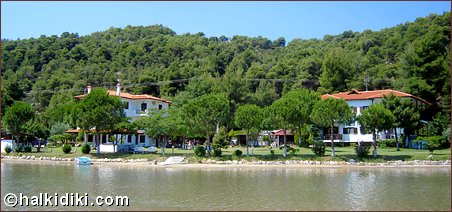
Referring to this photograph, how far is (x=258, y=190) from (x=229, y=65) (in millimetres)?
68814

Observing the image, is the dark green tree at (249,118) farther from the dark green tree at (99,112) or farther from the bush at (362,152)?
the dark green tree at (99,112)

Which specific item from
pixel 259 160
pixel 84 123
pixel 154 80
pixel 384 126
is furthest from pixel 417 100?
pixel 154 80

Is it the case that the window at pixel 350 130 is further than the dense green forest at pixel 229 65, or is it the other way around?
the dense green forest at pixel 229 65

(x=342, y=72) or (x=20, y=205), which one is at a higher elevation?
(x=342, y=72)

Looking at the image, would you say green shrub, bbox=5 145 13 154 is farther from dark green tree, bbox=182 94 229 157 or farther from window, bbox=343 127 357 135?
window, bbox=343 127 357 135

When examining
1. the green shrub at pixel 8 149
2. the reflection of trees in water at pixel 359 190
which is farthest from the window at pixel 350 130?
the green shrub at pixel 8 149

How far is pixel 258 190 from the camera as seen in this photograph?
2259cm

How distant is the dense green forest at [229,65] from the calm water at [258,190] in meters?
32.7

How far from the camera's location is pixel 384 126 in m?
40.9

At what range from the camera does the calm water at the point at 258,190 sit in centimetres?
1802

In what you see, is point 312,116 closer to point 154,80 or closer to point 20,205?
point 20,205

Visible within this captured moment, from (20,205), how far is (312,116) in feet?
97.4

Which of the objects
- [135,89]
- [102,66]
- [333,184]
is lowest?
[333,184]

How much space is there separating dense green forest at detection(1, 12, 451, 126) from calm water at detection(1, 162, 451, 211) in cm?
3267
